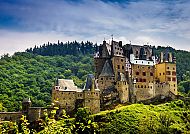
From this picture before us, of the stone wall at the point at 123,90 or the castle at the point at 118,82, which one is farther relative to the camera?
the stone wall at the point at 123,90

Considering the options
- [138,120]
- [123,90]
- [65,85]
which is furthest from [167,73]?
[65,85]

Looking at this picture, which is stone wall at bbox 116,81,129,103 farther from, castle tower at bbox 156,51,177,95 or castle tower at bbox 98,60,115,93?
castle tower at bbox 156,51,177,95

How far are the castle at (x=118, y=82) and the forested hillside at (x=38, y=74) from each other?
3248 cm

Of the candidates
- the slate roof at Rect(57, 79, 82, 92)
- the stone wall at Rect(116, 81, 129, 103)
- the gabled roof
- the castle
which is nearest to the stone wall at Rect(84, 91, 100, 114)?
the castle

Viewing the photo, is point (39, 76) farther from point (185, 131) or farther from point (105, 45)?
point (185, 131)

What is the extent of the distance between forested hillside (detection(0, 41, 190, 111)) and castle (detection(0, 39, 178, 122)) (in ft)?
107

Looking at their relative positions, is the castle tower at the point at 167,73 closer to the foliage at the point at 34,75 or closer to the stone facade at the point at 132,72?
the stone facade at the point at 132,72

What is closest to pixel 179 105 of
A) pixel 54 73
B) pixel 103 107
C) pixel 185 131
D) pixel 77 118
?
pixel 185 131

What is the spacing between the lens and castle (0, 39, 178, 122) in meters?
68.1

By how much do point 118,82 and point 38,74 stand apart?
91136 mm

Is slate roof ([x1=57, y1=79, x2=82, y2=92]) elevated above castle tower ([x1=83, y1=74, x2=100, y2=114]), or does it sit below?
above

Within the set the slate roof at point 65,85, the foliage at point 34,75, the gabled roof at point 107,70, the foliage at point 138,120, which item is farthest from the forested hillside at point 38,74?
the foliage at point 138,120

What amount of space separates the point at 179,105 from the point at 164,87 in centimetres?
463

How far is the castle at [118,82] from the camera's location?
6806 cm
